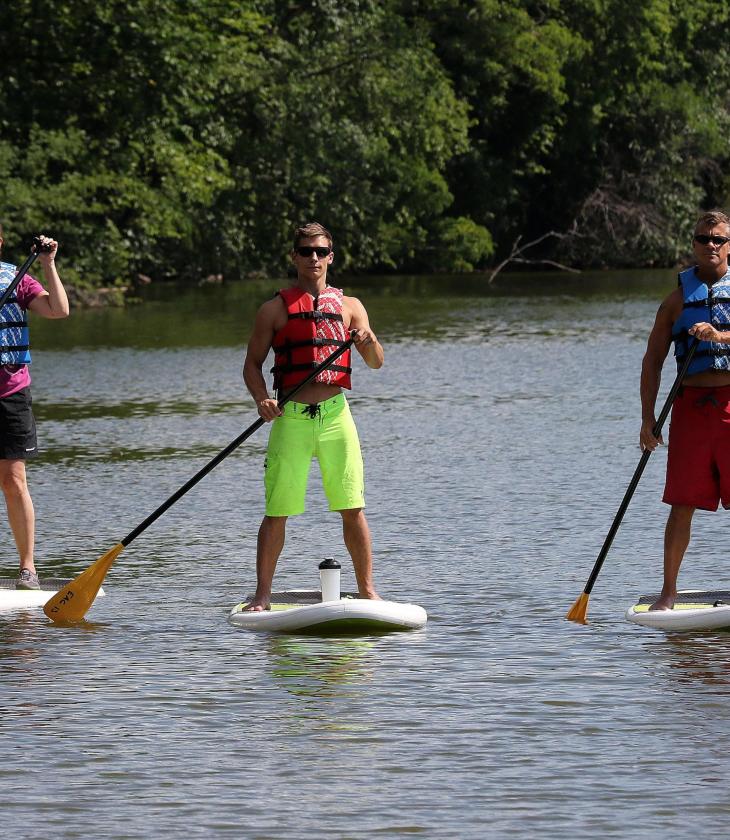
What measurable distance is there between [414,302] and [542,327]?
826cm

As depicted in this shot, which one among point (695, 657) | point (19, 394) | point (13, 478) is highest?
point (19, 394)

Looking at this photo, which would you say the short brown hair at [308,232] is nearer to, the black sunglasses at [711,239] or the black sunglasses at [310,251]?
the black sunglasses at [310,251]

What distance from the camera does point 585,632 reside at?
24.5ft

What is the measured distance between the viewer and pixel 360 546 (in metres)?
7.64

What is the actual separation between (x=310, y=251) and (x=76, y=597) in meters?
1.74

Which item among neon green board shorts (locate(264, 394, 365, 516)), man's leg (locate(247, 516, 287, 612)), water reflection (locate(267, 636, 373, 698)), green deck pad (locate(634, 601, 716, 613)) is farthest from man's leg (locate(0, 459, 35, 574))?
green deck pad (locate(634, 601, 716, 613))

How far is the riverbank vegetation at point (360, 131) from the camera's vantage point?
120 feet

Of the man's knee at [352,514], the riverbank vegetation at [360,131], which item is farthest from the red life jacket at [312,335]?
the riverbank vegetation at [360,131]

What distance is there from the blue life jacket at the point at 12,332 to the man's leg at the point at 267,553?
4.70ft

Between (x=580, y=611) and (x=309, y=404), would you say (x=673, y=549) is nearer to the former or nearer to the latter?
(x=580, y=611)

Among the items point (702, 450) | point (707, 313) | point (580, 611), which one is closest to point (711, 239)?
point (707, 313)

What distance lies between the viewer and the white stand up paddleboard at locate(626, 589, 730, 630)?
730 centimetres

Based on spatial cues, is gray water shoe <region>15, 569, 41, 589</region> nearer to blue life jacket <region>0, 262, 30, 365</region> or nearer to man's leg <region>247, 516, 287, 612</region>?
blue life jacket <region>0, 262, 30, 365</region>

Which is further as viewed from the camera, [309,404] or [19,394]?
[19,394]
